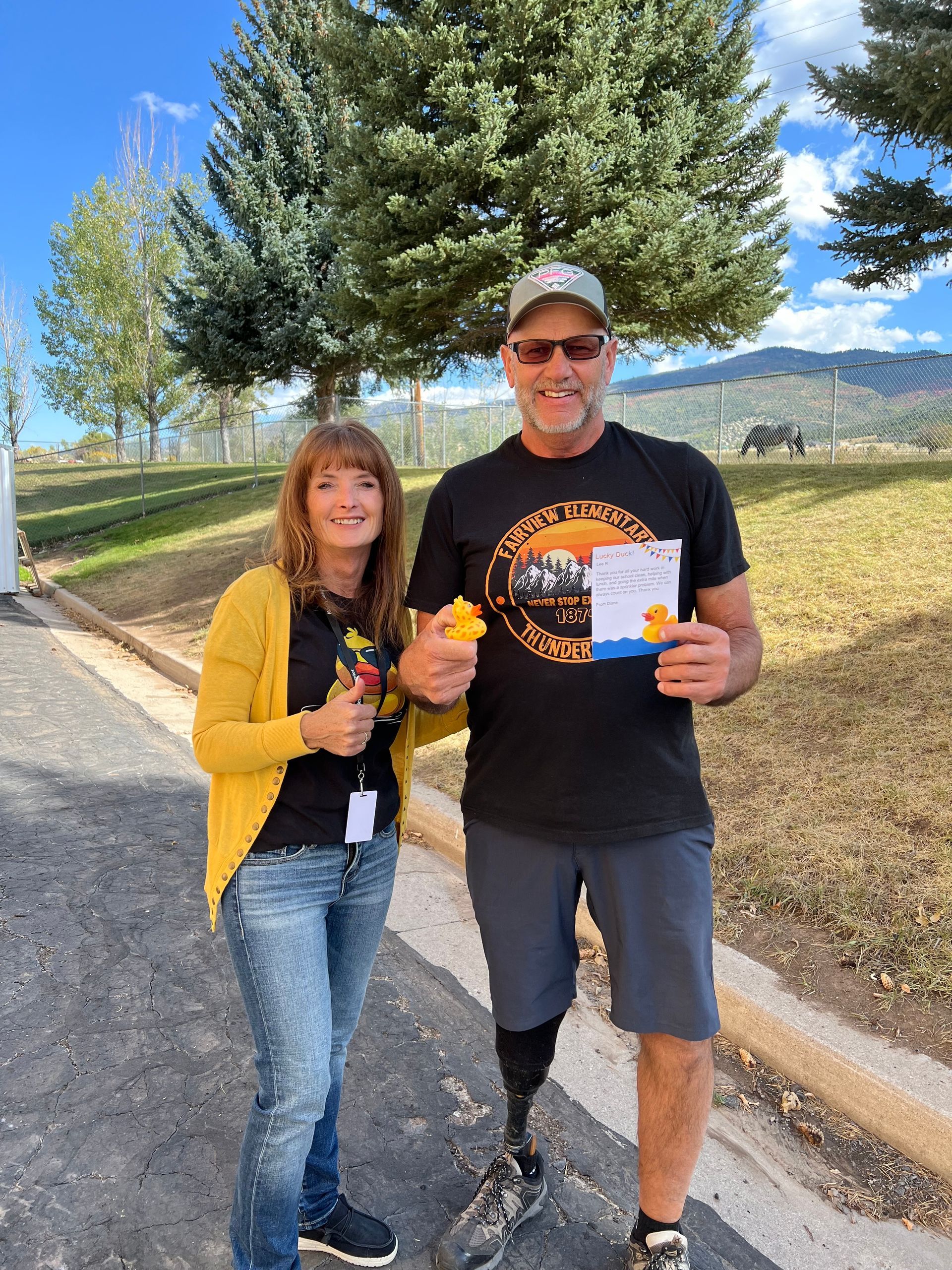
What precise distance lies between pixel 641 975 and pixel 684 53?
14.6m

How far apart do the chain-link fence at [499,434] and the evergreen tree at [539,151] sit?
270 centimetres

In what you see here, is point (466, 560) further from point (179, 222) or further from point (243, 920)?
point (179, 222)

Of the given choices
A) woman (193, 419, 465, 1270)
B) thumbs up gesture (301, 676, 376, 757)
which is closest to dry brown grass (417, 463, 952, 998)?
woman (193, 419, 465, 1270)

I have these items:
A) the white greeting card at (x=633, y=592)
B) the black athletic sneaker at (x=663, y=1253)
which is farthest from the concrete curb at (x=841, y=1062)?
the white greeting card at (x=633, y=592)

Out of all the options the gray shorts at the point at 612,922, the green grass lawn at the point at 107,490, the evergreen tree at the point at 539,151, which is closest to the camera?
the gray shorts at the point at 612,922

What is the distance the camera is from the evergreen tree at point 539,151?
12047 mm

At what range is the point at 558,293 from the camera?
2236mm

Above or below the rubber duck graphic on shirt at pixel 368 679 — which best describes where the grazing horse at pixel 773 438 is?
above

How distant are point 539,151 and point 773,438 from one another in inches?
343

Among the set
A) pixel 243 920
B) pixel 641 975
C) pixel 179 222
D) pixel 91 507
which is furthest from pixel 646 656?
pixel 91 507

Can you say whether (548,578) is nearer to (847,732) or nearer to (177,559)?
(847,732)

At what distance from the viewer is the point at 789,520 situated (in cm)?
938

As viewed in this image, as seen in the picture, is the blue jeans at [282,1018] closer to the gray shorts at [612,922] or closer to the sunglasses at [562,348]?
the gray shorts at [612,922]

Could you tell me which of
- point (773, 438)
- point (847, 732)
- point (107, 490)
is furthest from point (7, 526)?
point (107, 490)
